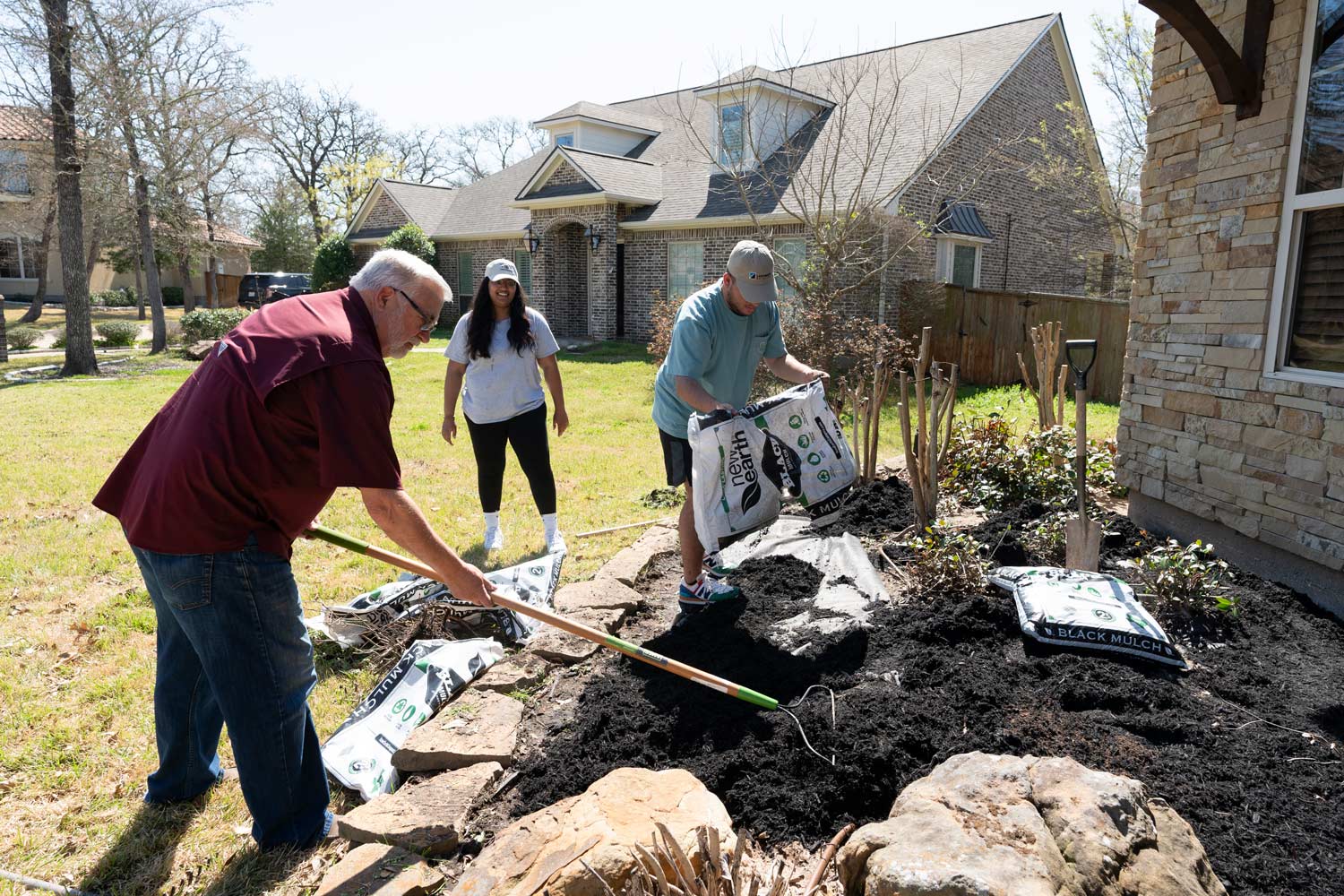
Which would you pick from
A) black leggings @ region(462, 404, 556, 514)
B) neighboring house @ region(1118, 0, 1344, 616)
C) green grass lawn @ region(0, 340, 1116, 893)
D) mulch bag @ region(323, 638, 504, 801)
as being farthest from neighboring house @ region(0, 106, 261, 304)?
neighboring house @ region(1118, 0, 1344, 616)

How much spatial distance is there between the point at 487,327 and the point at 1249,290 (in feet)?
13.8

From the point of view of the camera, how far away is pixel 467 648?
144 inches

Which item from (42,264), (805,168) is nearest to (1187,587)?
(805,168)

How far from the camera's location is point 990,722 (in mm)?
2824

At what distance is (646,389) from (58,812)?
409 inches

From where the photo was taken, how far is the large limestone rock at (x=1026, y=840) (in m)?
1.81

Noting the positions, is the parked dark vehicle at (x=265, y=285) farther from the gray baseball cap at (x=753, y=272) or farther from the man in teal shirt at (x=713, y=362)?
the gray baseball cap at (x=753, y=272)

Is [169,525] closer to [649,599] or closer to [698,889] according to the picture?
[698,889]

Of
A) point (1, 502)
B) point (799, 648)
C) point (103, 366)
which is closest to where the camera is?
point (799, 648)

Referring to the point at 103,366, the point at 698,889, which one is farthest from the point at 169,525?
the point at 103,366

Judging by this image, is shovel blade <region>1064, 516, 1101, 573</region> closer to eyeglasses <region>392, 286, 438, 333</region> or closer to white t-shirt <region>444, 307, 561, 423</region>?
white t-shirt <region>444, 307, 561, 423</region>

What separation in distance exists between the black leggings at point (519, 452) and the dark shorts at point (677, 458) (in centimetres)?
116

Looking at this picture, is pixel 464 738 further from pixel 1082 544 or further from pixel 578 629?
pixel 1082 544

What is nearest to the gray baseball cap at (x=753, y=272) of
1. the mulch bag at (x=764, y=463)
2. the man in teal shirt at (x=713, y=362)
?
the man in teal shirt at (x=713, y=362)
